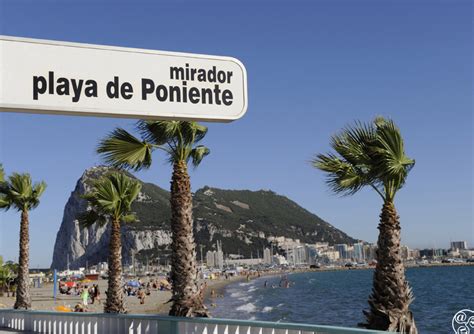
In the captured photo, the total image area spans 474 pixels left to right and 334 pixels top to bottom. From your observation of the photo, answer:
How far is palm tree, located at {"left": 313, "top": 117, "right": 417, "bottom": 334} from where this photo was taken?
11227mm

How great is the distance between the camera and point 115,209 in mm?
19406

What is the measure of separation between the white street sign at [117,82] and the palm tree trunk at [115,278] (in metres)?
16.8

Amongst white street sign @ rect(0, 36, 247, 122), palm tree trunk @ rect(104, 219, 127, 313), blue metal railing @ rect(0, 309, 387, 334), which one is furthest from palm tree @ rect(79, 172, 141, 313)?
white street sign @ rect(0, 36, 247, 122)

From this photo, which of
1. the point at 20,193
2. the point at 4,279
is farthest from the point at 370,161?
the point at 4,279

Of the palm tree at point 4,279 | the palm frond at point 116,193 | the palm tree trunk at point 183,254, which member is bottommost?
the palm tree at point 4,279

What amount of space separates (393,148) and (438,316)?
47.6 meters

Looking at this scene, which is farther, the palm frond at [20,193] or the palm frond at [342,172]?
the palm frond at [20,193]

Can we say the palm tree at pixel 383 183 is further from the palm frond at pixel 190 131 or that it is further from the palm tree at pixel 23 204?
the palm tree at pixel 23 204

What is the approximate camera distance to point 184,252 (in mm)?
11961

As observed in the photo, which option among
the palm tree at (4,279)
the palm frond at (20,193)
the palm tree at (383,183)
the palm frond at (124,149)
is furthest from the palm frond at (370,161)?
the palm tree at (4,279)

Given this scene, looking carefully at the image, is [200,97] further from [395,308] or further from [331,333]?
[395,308]

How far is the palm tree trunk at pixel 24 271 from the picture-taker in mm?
24156

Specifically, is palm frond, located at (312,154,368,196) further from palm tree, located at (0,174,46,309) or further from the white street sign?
palm tree, located at (0,174,46,309)

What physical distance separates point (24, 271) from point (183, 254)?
15.4 meters
